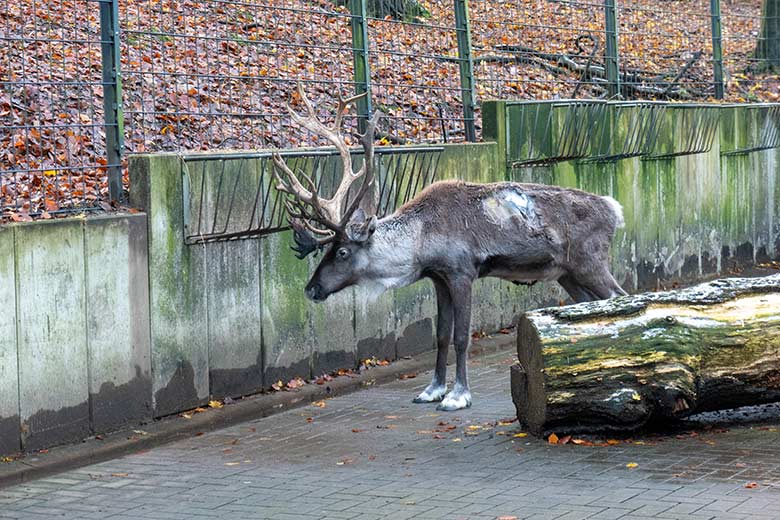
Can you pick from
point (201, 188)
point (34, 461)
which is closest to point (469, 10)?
point (201, 188)

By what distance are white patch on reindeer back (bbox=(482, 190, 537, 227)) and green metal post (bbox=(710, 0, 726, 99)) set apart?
30.4 feet


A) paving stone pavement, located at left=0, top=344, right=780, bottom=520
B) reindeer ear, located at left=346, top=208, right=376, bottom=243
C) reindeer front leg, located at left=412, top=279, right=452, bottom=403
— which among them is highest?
reindeer ear, located at left=346, top=208, right=376, bottom=243

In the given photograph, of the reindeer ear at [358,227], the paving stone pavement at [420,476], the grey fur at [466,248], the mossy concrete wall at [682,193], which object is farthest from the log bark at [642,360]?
the mossy concrete wall at [682,193]

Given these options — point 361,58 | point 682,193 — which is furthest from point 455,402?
point 682,193

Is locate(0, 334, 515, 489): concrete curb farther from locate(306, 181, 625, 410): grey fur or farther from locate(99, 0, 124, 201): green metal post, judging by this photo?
locate(99, 0, 124, 201): green metal post

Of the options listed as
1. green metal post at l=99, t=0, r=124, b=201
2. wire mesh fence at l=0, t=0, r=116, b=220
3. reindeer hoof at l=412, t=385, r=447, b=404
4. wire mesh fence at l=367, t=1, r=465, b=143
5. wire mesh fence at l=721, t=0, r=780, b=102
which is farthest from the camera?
wire mesh fence at l=721, t=0, r=780, b=102

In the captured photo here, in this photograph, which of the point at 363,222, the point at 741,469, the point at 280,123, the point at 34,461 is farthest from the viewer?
the point at 280,123

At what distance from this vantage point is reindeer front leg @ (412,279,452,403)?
10.7 meters

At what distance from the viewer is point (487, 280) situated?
1369 centimetres

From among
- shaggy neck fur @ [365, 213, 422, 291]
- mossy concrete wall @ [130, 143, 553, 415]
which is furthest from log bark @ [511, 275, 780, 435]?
mossy concrete wall @ [130, 143, 553, 415]

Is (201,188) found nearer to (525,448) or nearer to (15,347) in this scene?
(15,347)

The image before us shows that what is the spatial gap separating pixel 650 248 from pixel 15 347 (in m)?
9.23

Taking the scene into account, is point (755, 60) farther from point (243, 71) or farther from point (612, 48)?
point (243, 71)

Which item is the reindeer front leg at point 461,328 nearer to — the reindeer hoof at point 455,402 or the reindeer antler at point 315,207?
the reindeer hoof at point 455,402
